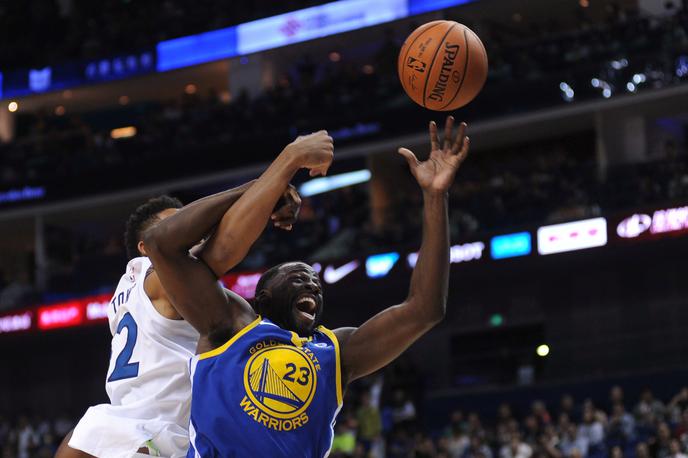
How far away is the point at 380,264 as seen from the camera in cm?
2392

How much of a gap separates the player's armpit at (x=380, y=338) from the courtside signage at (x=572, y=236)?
17686 mm

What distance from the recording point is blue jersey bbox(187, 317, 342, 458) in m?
4.11

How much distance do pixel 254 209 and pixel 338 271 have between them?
67.0 feet

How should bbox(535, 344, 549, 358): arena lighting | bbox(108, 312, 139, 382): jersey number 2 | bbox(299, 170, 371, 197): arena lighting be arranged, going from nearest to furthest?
bbox(108, 312, 139, 382): jersey number 2 → bbox(535, 344, 549, 358): arena lighting → bbox(299, 170, 371, 197): arena lighting

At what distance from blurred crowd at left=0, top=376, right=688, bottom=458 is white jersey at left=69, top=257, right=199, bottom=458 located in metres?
11.3

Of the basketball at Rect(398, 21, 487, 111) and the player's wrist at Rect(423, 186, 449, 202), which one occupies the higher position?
the basketball at Rect(398, 21, 487, 111)

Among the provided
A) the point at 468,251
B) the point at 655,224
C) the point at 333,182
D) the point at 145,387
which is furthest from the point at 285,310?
the point at 333,182

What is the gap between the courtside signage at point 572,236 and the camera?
70.6 ft

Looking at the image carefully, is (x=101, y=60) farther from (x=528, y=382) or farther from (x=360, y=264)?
(x=528, y=382)

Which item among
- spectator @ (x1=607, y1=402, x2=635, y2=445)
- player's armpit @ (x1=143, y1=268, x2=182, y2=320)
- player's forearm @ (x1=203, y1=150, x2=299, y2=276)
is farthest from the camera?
spectator @ (x1=607, y1=402, x2=635, y2=445)

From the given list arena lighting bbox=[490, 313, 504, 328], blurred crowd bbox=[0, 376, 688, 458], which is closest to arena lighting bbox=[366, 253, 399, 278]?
blurred crowd bbox=[0, 376, 688, 458]

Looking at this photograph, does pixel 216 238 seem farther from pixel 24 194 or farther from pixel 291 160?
pixel 24 194

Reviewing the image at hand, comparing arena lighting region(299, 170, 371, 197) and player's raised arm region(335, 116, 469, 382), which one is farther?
arena lighting region(299, 170, 371, 197)

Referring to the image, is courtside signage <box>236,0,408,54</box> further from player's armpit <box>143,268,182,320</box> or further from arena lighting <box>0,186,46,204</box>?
player's armpit <box>143,268,182,320</box>
